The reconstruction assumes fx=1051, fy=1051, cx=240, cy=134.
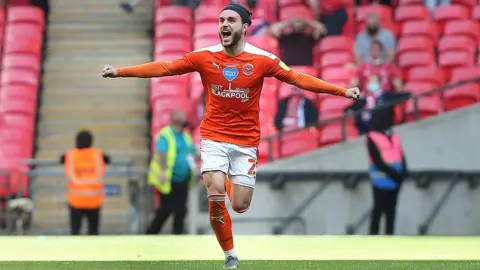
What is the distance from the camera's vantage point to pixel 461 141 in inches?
547

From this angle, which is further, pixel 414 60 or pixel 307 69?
pixel 414 60

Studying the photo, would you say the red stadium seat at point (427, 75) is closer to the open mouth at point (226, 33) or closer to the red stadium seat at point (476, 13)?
the red stadium seat at point (476, 13)

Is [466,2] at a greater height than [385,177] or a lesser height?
greater

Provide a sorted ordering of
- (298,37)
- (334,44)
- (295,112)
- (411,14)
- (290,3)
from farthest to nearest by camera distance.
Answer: (290,3) < (411,14) < (298,37) < (334,44) < (295,112)

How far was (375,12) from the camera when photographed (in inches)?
663

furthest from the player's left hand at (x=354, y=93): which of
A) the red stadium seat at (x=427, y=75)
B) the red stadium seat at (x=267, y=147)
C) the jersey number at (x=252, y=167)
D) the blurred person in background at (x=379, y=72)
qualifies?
the red stadium seat at (x=427, y=75)

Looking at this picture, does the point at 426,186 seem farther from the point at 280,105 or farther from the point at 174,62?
→ the point at 174,62

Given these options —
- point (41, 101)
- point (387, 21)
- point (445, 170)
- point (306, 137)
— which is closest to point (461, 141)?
point (445, 170)

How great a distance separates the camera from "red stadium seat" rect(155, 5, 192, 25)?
1727cm

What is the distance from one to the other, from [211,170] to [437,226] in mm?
6777

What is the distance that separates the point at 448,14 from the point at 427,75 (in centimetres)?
151

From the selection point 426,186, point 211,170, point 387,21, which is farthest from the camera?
point 387,21

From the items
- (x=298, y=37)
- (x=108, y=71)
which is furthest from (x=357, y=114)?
(x=108, y=71)

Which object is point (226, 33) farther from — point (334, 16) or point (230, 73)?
point (334, 16)
